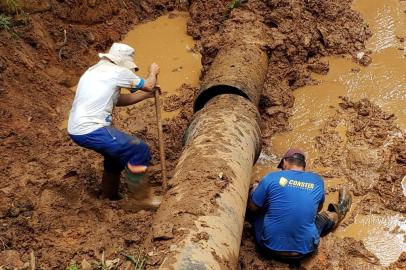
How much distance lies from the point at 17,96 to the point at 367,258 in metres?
4.38

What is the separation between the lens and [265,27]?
20.9ft

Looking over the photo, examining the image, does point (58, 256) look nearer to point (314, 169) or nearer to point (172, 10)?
point (314, 169)

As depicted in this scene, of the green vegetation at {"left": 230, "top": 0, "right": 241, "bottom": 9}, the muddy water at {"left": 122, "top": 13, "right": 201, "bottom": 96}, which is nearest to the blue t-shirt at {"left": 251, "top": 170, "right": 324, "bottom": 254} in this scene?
the muddy water at {"left": 122, "top": 13, "right": 201, "bottom": 96}

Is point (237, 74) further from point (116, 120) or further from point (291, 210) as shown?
point (291, 210)

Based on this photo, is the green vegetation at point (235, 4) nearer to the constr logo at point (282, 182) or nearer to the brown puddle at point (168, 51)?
the brown puddle at point (168, 51)

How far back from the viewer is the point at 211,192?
12.3ft

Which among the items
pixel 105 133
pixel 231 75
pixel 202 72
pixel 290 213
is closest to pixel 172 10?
pixel 202 72

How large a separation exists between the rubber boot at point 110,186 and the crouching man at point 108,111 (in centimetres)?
24

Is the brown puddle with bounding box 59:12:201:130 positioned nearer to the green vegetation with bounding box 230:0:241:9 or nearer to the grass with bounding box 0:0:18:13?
the green vegetation with bounding box 230:0:241:9

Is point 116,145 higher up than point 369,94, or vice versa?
point 369,94

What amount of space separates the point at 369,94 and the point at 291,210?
102 inches

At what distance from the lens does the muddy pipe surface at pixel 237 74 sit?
209 inches

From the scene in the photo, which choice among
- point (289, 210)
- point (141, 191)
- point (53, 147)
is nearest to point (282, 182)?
point (289, 210)

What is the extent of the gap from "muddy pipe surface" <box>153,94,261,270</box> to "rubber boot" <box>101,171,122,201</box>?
0.85 metres
